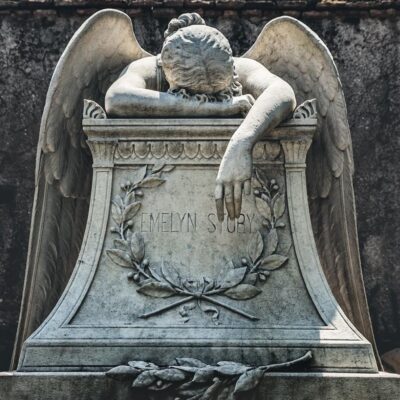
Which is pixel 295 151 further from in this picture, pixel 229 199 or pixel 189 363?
pixel 189 363

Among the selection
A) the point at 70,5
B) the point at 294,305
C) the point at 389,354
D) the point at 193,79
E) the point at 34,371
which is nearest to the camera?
the point at 34,371

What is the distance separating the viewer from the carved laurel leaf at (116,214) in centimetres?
473

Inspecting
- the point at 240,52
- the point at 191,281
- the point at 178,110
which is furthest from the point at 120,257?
the point at 240,52

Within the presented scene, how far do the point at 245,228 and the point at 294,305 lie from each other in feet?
1.55

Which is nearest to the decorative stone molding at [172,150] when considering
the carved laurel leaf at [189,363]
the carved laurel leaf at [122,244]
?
the carved laurel leaf at [122,244]

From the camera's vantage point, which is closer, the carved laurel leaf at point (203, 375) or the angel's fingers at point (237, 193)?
the carved laurel leaf at point (203, 375)

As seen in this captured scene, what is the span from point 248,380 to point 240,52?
441 centimetres

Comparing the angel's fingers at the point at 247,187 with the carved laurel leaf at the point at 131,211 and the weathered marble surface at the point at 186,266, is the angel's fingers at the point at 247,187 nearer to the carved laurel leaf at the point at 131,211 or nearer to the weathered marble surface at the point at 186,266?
the weathered marble surface at the point at 186,266

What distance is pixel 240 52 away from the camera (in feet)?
26.2

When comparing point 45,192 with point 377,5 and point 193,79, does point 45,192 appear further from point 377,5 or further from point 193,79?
point 377,5

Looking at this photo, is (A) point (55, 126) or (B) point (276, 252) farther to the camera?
(A) point (55, 126)

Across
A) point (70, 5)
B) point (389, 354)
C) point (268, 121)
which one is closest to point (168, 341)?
point (268, 121)

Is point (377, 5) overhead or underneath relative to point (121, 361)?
overhead

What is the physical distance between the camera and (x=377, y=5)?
8078 millimetres
